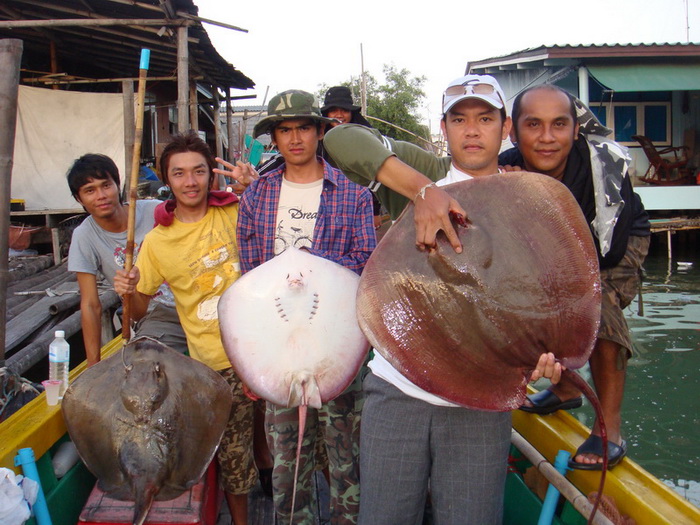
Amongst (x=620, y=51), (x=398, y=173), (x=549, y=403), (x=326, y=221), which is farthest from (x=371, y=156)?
(x=620, y=51)

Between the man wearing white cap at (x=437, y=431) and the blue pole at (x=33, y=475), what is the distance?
3.75 feet

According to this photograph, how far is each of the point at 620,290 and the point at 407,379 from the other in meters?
1.02

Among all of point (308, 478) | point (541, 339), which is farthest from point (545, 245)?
point (308, 478)

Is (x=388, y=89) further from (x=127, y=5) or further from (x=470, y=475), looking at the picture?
(x=470, y=475)

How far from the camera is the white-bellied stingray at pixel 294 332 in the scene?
1698 millimetres

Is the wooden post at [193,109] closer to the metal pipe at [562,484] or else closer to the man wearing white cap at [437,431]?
the man wearing white cap at [437,431]

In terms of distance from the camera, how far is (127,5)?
6.97 metres

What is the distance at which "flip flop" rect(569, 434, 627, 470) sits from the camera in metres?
1.95

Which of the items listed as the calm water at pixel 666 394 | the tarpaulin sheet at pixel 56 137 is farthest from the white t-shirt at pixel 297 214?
the tarpaulin sheet at pixel 56 137

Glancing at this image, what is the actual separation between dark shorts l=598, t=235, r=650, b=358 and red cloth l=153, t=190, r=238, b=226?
5.42 ft

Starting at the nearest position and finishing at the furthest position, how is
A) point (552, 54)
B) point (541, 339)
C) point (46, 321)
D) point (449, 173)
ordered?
point (541, 339) < point (449, 173) < point (46, 321) < point (552, 54)

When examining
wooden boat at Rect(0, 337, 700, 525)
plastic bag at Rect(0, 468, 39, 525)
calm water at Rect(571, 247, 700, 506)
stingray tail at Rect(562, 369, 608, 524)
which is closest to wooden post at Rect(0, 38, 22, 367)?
wooden boat at Rect(0, 337, 700, 525)

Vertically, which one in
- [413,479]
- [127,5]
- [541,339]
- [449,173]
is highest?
[127,5]

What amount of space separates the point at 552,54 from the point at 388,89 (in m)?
24.5
